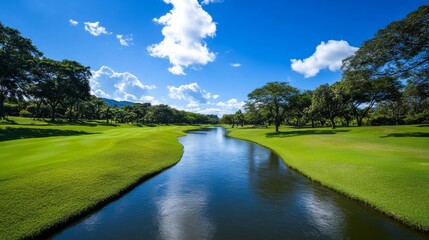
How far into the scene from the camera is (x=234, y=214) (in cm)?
1218

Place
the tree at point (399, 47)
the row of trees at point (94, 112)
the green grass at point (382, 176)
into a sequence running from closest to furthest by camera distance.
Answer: the green grass at point (382, 176), the tree at point (399, 47), the row of trees at point (94, 112)

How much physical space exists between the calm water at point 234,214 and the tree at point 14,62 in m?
39.8

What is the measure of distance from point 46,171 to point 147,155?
11.5 metres

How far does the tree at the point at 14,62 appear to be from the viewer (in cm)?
3734

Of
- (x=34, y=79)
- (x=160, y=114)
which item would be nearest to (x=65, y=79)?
(x=34, y=79)

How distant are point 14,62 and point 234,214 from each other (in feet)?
159

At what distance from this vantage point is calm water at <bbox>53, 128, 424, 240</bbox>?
33.0 feet

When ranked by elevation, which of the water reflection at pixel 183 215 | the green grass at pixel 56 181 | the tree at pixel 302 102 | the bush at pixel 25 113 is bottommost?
the water reflection at pixel 183 215

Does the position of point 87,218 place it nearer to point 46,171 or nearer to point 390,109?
point 46,171

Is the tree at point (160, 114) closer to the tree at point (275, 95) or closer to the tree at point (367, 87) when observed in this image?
the tree at point (275, 95)

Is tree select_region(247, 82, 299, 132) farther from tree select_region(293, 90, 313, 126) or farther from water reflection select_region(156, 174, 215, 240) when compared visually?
water reflection select_region(156, 174, 215, 240)

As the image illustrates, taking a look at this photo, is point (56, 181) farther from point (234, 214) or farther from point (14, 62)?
point (14, 62)

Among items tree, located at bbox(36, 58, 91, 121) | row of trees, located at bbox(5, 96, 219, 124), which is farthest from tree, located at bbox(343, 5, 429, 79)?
row of trees, located at bbox(5, 96, 219, 124)

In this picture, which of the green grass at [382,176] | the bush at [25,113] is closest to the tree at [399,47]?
the green grass at [382,176]
